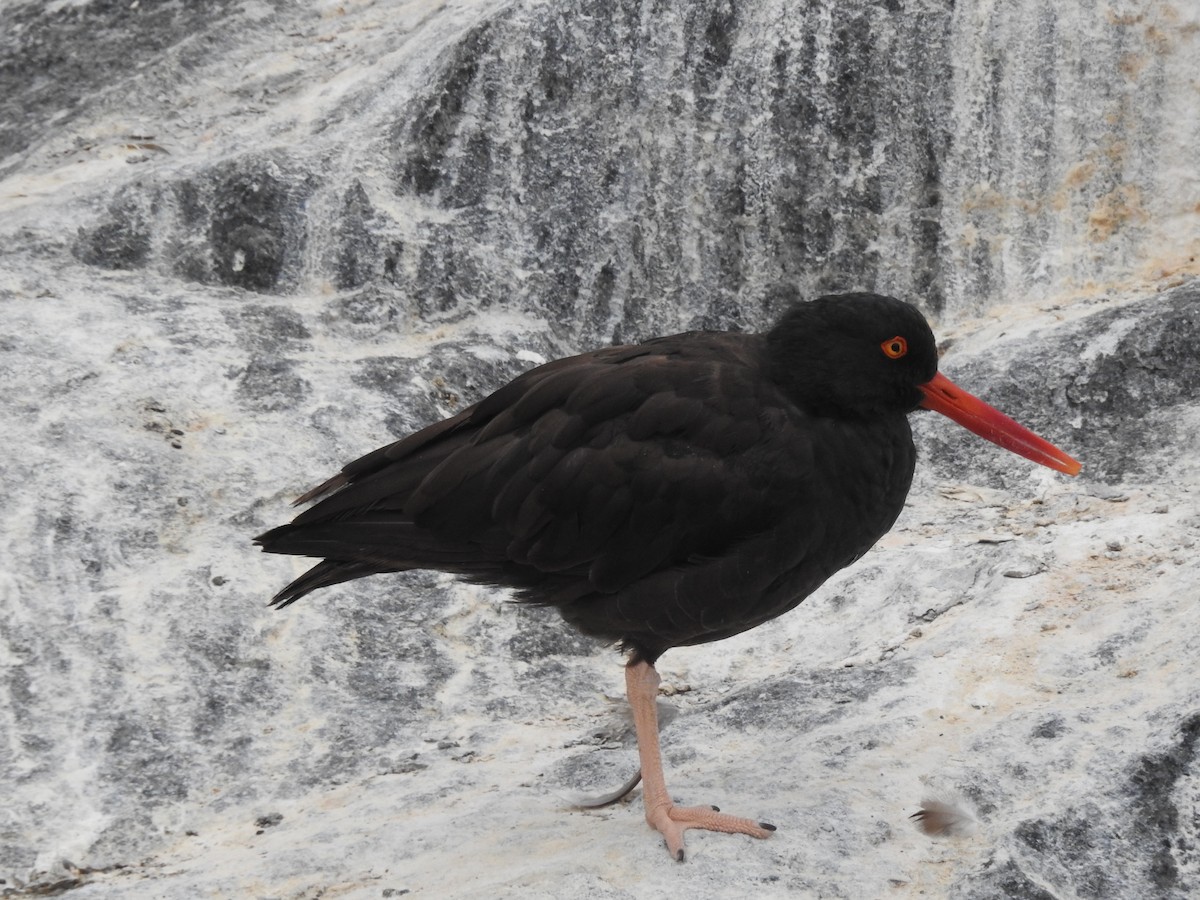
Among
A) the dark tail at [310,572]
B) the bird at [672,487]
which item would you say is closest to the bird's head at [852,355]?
the bird at [672,487]

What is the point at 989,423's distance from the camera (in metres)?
4.82

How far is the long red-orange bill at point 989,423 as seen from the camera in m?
Answer: 4.78

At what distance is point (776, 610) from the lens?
4.56 m

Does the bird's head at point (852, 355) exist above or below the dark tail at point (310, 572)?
above

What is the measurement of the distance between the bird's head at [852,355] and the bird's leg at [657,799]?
1096mm

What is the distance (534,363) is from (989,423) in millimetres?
3066

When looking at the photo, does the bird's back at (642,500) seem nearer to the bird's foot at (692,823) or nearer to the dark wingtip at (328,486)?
the dark wingtip at (328,486)

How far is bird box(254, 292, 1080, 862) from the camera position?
4395mm

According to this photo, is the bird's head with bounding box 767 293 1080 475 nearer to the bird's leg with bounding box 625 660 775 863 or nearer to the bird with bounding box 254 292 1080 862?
the bird with bounding box 254 292 1080 862

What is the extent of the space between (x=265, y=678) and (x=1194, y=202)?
5349 mm

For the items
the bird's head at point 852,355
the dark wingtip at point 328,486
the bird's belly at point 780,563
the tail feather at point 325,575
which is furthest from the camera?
the dark wingtip at point 328,486

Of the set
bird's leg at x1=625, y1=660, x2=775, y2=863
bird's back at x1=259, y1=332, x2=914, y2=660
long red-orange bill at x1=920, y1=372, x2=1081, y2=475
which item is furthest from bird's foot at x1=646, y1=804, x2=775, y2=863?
long red-orange bill at x1=920, y1=372, x2=1081, y2=475

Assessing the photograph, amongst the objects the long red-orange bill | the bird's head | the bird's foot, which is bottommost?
the bird's foot

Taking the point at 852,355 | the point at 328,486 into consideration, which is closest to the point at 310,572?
the point at 328,486
